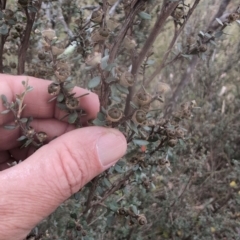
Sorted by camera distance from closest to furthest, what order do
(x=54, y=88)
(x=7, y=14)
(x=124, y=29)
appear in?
(x=124, y=29) < (x=54, y=88) < (x=7, y=14)

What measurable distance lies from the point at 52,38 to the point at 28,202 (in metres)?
0.46

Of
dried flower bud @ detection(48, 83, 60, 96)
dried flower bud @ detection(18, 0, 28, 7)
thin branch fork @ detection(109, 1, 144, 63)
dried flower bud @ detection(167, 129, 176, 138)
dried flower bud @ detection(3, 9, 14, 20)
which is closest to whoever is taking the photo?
thin branch fork @ detection(109, 1, 144, 63)

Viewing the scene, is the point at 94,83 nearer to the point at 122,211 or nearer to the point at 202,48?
the point at 202,48

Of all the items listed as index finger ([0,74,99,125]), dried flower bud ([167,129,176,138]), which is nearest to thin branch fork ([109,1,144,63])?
dried flower bud ([167,129,176,138])

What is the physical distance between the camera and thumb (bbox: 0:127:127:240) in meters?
1.04

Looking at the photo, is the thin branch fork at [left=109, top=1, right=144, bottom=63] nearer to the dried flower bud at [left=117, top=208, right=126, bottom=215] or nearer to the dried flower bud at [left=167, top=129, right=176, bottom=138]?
the dried flower bud at [left=167, top=129, right=176, bottom=138]

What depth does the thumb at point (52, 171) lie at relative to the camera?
104cm

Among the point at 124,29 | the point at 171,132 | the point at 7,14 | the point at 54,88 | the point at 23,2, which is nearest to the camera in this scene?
the point at 124,29

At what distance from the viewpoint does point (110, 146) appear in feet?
3.35

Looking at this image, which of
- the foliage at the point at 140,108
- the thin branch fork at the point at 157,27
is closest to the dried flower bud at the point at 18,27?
the foliage at the point at 140,108

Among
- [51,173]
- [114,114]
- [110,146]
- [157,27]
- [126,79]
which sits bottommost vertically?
[51,173]

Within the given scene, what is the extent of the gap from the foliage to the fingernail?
4 centimetres

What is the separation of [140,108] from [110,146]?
15 cm

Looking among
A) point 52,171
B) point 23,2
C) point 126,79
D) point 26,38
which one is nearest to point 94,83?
point 126,79
